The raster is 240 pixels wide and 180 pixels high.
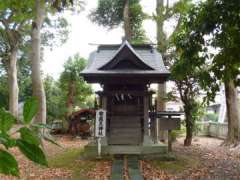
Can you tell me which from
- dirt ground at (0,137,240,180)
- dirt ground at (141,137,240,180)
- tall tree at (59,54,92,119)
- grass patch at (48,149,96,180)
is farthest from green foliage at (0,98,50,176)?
tall tree at (59,54,92,119)

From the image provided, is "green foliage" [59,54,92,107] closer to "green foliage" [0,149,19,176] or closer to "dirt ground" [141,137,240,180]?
"dirt ground" [141,137,240,180]

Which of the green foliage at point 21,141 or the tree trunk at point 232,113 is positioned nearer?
the green foliage at point 21,141

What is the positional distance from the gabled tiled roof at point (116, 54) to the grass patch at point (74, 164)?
2.83 m

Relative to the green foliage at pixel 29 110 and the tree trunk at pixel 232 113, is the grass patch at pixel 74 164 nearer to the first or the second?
the tree trunk at pixel 232 113

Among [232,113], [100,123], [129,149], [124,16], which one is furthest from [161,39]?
[100,123]

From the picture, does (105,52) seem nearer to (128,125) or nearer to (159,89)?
(128,125)

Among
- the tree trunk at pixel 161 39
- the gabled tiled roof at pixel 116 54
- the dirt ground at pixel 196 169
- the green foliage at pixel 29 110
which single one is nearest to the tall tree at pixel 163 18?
the tree trunk at pixel 161 39

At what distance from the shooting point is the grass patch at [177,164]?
10086 millimetres

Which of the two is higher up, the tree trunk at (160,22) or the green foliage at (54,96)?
the tree trunk at (160,22)

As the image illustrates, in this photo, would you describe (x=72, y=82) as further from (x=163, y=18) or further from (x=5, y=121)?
(x=5, y=121)

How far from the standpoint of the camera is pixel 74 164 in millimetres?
10648

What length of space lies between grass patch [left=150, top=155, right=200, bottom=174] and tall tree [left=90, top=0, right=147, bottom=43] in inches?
447

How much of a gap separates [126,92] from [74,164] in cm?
323

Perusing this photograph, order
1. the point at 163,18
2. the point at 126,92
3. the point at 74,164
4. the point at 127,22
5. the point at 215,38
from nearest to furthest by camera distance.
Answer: the point at 215,38
the point at 74,164
the point at 126,92
the point at 163,18
the point at 127,22
